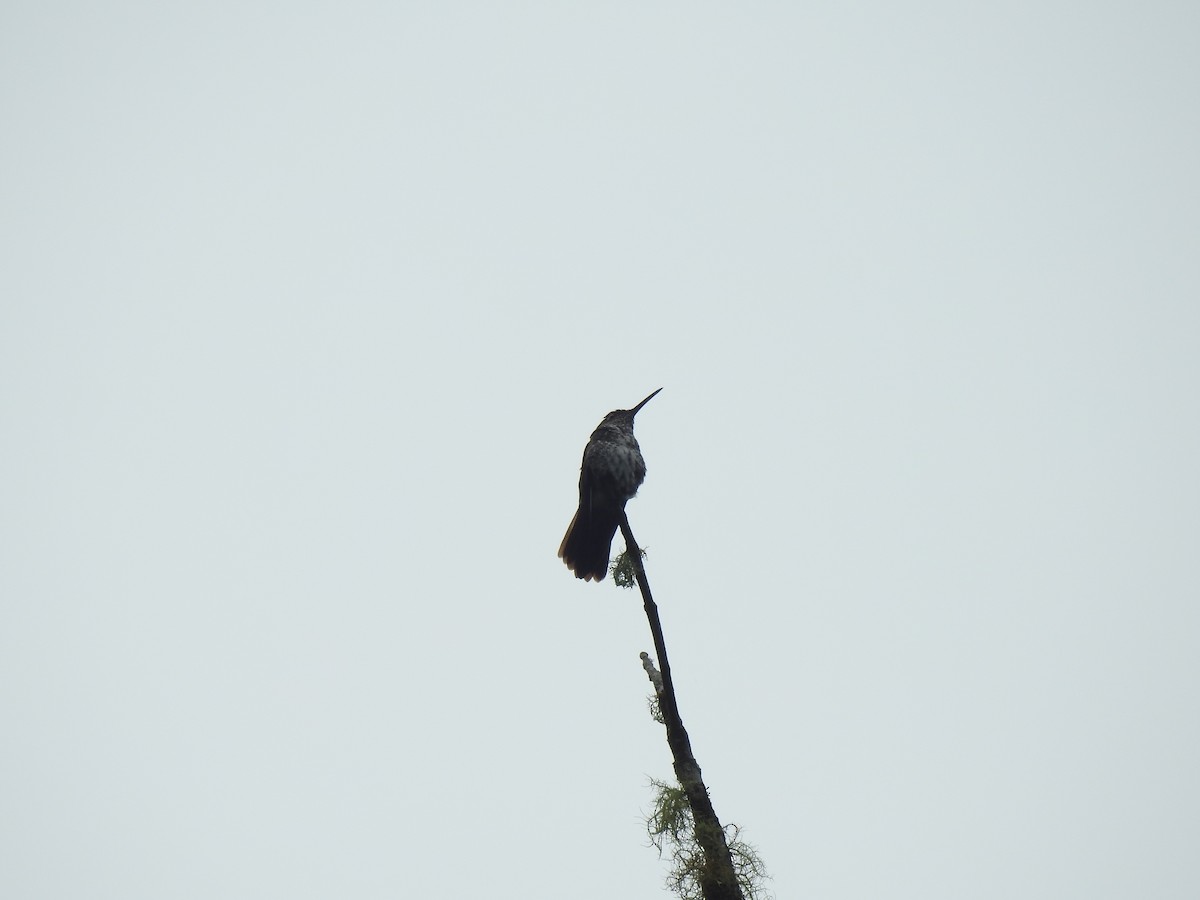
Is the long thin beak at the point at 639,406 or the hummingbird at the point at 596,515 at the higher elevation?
the long thin beak at the point at 639,406

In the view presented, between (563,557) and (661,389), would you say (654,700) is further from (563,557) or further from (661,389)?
(661,389)

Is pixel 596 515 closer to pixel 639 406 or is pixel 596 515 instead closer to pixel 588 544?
pixel 588 544

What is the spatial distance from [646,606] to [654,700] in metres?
0.62

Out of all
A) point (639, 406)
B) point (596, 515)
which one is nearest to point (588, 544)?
point (596, 515)

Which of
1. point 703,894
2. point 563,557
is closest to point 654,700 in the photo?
point 703,894

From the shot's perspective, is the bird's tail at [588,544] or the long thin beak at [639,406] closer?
the bird's tail at [588,544]

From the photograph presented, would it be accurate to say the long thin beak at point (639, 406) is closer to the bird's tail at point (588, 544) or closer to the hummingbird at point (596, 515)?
the hummingbird at point (596, 515)

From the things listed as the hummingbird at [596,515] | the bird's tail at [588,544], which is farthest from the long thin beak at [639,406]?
the bird's tail at [588,544]

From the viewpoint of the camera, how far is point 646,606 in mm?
4793

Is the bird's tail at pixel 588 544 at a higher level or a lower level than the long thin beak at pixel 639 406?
lower

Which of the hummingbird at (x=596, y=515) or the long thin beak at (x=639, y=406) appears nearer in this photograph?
the hummingbird at (x=596, y=515)

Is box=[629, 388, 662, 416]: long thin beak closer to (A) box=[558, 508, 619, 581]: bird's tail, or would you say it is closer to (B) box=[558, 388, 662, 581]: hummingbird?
(B) box=[558, 388, 662, 581]: hummingbird

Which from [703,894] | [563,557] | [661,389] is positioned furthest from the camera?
[661,389]

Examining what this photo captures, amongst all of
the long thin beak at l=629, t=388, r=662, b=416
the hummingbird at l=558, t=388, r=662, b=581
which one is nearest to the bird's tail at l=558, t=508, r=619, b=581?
the hummingbird at l=558, t=388, r=662, b=581
